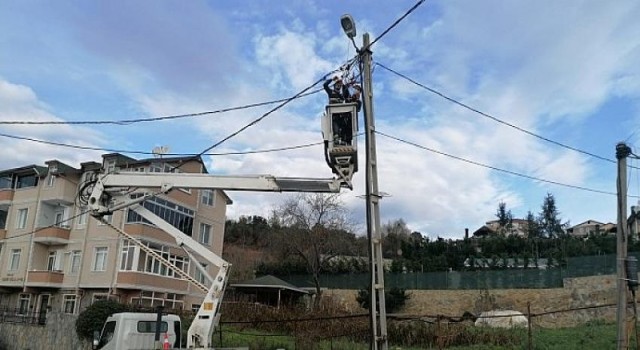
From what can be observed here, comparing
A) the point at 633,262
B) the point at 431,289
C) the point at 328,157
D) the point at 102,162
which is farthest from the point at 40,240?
the point at 633,262

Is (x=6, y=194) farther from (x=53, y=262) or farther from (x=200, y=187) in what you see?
(x=200, y=187)

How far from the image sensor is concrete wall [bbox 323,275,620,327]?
105 ft

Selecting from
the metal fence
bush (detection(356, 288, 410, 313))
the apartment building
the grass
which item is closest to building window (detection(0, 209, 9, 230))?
the apartment building

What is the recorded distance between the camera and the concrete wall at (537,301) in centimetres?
3198

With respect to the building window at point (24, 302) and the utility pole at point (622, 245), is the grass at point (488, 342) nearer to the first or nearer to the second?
the utility pole at point (622, 245)

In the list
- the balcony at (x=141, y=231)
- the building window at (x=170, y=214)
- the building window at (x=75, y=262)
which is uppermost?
the building window at (x=170, y=214)

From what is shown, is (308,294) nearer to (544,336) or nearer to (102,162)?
(102,162)

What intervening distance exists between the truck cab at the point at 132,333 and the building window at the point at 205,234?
1114 inches

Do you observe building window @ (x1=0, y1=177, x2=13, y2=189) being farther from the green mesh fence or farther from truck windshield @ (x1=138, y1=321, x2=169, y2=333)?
truck windshield @ (x1=138, y1=321, x2=169, y2=333)

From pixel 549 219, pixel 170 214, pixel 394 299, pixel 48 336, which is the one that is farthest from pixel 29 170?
pixel 549 219

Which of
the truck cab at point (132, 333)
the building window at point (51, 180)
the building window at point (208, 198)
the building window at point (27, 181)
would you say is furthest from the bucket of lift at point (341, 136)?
the building window at point (27, 181)

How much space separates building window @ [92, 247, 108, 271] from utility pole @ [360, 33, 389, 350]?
31135mm

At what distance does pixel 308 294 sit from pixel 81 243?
19.1 metres

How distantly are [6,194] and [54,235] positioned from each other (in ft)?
27.0
